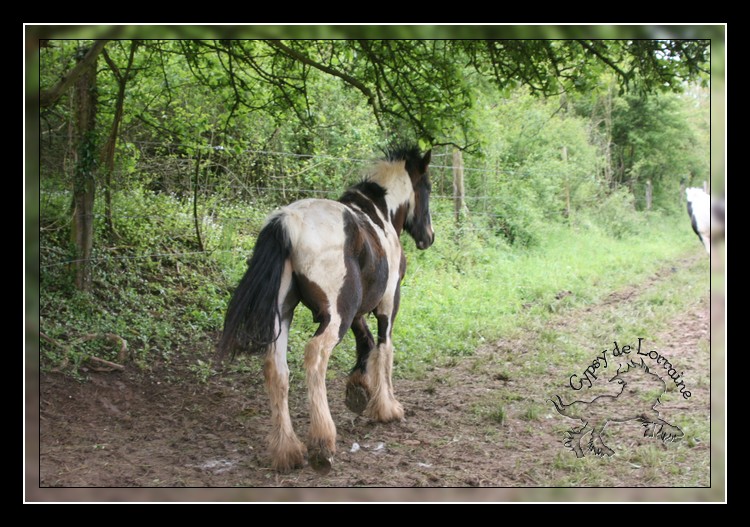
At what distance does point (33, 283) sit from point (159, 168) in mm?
3195

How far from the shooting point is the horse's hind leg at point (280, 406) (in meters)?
3.78

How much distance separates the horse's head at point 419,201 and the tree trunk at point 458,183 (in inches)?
98.9

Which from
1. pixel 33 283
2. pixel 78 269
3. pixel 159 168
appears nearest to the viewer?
pixel 33 283

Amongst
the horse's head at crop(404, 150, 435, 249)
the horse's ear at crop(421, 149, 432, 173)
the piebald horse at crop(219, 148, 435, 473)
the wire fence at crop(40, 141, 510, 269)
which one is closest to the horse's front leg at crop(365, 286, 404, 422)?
the piebald horse at crop(219, 148, 435, 473)

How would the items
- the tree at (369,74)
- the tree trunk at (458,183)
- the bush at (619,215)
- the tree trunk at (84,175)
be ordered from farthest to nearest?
1. the tree trunk at (458,183)
2. the bush at (619,215)
3. the tree trunk at (84,175)
4. the tree at (369,74)

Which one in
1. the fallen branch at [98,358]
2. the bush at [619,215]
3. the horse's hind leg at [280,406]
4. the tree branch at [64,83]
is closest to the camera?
the horse's hind leg at [280,406]

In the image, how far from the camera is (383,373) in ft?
15.7

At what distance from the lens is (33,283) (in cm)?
379

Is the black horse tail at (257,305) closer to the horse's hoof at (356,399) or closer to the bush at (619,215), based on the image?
the horse's hoof at (356,399)

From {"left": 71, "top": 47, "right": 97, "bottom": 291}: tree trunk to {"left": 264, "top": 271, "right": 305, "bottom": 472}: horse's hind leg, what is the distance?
2.76 metres

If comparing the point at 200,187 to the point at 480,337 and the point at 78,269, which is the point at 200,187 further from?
the point at 480,337

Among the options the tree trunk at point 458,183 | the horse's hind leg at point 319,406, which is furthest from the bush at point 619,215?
the horse's hind leg at point 319,406

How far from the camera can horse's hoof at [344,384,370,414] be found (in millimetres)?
4723

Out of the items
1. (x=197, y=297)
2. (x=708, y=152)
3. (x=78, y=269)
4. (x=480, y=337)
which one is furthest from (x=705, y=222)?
Result: (x=78, y=269)
